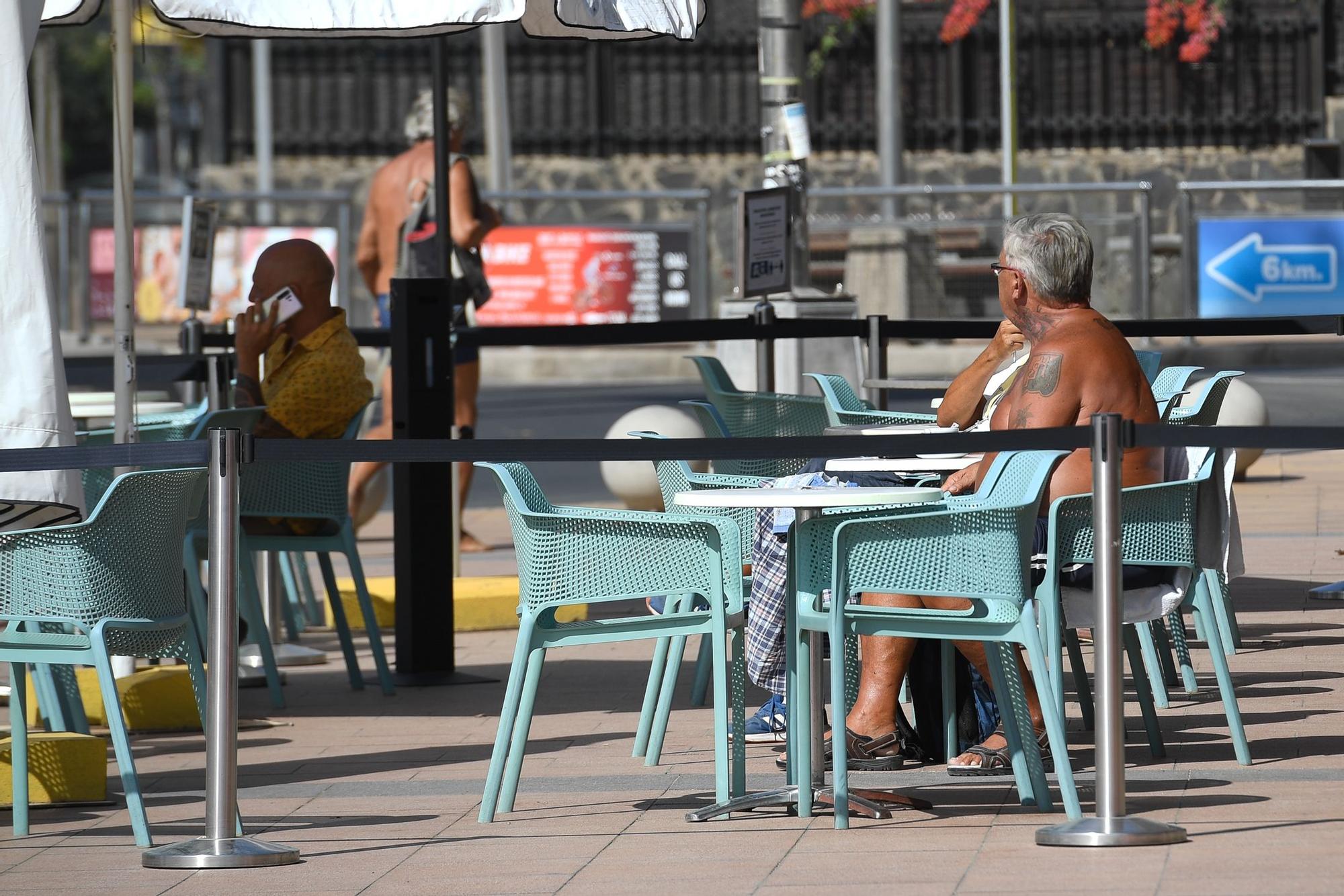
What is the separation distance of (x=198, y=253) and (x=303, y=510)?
2.02m

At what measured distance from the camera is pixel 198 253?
9281mm

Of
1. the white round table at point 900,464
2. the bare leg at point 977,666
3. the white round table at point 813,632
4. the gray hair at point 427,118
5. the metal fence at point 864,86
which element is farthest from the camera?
the metal fence at point 864,86

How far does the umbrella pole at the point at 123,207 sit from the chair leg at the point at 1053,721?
328cm

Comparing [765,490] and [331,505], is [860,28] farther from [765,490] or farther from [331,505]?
[765,490]

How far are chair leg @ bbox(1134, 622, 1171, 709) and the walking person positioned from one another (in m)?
4.41

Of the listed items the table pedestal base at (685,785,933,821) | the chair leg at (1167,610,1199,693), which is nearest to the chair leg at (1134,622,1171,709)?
the chair leg at (1167,610,1199,693)

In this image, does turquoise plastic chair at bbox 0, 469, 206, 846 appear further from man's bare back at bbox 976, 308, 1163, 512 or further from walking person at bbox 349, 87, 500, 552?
walking person at bbox 349, 87, 500, 552

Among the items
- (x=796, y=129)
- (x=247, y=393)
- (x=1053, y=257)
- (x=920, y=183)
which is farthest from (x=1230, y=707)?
(x=920, y=183)

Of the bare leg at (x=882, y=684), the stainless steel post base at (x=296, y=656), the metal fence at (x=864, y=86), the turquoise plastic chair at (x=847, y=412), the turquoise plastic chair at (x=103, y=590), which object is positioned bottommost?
the stainless steel post base at (x=296, y=656)

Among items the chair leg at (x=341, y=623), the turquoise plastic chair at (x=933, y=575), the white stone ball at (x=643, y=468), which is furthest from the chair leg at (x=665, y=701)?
the white stone ball at (x=643, y=468)

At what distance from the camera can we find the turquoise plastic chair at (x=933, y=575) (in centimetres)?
539

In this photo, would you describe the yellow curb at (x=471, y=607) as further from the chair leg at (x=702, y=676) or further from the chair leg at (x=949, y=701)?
the chair leg at (x=949, y=701)

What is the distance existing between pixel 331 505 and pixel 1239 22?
62.4 feet

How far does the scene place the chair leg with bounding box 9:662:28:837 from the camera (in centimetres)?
587
